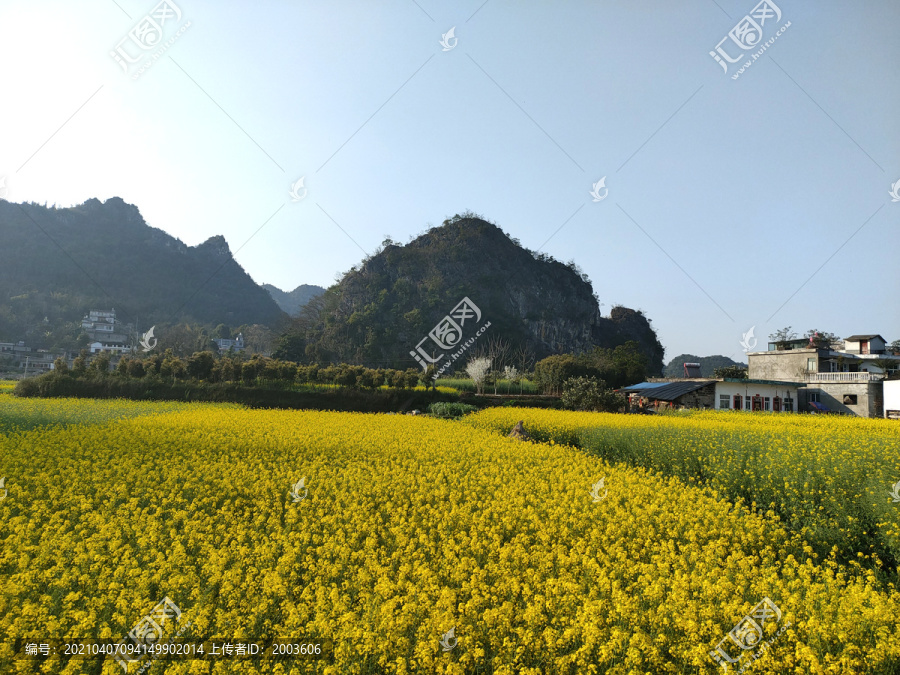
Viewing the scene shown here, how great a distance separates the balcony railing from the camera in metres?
30.1

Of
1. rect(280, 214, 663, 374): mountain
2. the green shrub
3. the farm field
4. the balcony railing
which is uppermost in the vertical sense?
rect(280, 214, 663, 374): mountain

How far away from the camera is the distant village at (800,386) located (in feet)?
84.7

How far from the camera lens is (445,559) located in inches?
162

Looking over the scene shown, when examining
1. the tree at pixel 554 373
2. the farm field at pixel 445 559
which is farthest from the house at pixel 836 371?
the farm field at pixel 445 559

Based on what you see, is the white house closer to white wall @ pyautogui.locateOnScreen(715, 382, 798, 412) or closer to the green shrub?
white wall @ pyautogui.locateOnScreen(715, 382, 798, 412)

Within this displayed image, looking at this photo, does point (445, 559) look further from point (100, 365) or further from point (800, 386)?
point (800, 386)

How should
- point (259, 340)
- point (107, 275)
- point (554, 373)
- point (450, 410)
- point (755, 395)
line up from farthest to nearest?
point (107, 275) → point (259, 340) → point (554, 373) → point (755, 395) → point (450, 410)

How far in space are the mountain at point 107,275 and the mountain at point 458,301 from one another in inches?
505

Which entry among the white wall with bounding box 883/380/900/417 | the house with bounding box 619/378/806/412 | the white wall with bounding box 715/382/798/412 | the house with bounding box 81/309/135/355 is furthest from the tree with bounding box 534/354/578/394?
the house with bounding box 81/309/135/355

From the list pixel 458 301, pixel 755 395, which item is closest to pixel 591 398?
pixel 755 395

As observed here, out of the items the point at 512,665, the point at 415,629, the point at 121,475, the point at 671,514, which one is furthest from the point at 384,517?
the point at 121,475

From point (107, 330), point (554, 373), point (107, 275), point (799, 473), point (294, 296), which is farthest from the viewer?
point (294, 296)

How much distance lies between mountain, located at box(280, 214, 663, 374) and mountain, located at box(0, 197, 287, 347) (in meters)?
12.8

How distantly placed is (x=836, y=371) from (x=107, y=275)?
4011 inches
